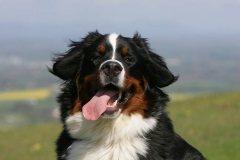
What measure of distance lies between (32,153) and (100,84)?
1253cm

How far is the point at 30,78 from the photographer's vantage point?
128 metres

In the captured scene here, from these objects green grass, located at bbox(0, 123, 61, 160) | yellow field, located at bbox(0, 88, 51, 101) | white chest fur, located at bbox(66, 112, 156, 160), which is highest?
white chest fur, located at bbox(66, 112, 156, 160)

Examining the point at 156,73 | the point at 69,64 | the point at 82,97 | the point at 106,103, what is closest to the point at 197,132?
the point at 156,73

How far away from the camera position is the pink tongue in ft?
22.1

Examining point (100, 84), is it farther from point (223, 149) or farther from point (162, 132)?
point (223, 149)

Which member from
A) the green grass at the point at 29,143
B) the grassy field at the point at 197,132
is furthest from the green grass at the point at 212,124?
the green grass at the point at 29,143

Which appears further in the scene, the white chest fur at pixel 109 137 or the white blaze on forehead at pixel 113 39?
the white blaze on forehead at pixel 113 39

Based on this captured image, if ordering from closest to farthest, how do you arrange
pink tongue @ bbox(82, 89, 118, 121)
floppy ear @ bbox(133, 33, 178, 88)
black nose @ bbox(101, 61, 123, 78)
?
black nose @ bbox(101, 61, 123, 78), pink tongue @ bbox(82, 89, 118, 121), floppy ear @ bbox(133, 33, 178, 88)

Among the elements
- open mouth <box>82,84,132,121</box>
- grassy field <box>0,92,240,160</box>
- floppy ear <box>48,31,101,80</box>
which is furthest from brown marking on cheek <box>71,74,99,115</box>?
grassy field <box>0,92,240,160</box>

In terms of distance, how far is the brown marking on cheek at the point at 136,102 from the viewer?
22.5 ft

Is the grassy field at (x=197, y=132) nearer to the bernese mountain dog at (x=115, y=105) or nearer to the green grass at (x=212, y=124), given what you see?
the green grass at (x=212, y=124)

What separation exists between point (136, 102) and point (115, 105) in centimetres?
30

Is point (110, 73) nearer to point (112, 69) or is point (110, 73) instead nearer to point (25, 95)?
point (112, 69)

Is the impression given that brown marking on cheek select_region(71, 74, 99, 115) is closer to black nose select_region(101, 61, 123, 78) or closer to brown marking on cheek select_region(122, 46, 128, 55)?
black nose select_region(101, 61, 123, 78)
